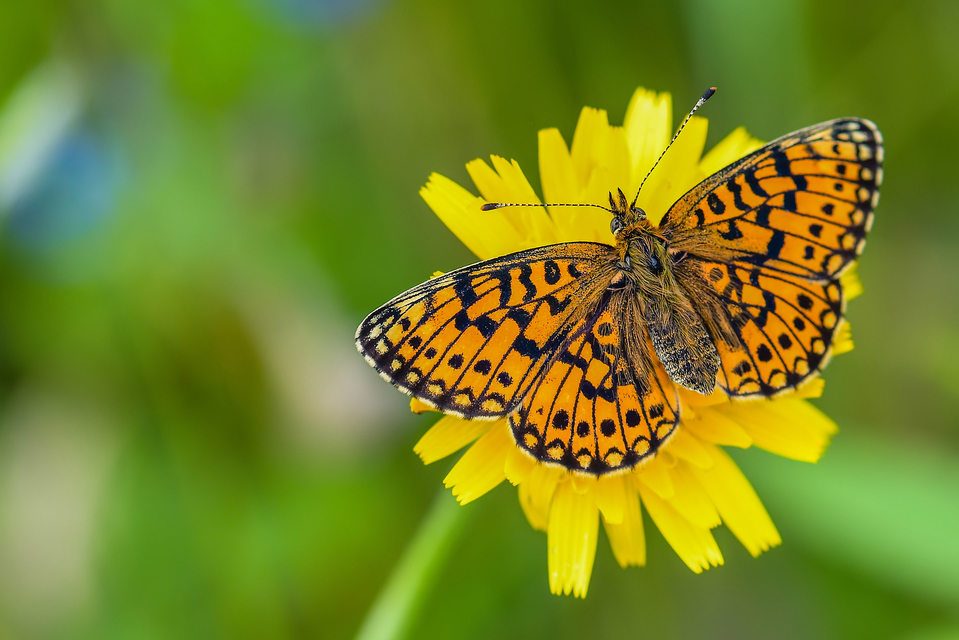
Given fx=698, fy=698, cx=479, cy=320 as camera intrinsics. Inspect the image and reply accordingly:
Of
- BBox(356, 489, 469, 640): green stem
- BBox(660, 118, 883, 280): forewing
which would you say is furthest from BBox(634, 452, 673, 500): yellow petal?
BBox(660, 118, 883, 280): forewing

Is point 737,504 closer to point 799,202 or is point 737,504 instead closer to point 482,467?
point 482,467

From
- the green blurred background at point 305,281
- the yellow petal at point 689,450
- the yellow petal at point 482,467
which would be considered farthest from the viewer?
the green blurred background at point 305,281

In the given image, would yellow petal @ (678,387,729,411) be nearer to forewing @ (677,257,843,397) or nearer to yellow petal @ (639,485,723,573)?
forewing @ (677,257,843,397)

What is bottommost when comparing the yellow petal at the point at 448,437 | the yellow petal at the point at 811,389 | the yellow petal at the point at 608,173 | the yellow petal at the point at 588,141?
the yellow petal at the point at 811,389

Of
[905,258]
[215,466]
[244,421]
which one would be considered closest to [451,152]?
[244,421]

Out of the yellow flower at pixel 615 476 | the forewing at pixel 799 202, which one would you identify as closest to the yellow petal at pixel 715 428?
the yellow flower at pixel 615 476

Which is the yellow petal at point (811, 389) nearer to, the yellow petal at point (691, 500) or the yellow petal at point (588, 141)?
the yellow petal at point (691, 500)

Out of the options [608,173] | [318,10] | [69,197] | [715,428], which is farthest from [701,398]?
[69,197]
